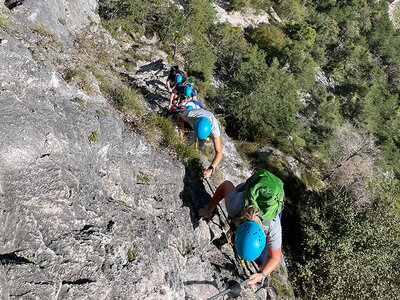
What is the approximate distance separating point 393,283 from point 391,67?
170 feet

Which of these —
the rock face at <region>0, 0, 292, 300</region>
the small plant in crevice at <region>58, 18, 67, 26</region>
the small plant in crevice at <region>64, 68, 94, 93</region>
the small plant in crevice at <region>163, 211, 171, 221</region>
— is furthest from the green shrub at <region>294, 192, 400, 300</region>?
the small plant in crevice at <region>58, 18, 67, 26</region>

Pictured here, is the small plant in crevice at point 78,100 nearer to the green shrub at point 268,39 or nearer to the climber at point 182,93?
the climber at point 182,93

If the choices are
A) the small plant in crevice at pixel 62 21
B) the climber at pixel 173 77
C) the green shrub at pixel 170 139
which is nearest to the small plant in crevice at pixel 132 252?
the green shrub at pixel 170 139

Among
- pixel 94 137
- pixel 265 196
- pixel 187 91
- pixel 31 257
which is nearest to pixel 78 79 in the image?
pixel 94 137

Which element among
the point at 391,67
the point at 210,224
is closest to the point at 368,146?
the point at 210,224

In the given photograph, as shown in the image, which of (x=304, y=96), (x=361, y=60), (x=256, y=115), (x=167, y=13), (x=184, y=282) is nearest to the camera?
(x=184, y=282)

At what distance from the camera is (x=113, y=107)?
571 centimetres

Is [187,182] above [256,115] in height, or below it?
above

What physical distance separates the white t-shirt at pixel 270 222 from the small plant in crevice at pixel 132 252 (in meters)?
1.83

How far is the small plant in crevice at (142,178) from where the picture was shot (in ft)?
15.9

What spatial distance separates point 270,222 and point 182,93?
552cm

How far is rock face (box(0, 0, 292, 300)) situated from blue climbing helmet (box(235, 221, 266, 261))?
1.12m

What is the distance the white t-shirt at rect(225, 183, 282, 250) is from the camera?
4168mm

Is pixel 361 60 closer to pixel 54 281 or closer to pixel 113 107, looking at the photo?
pixel 113 107
